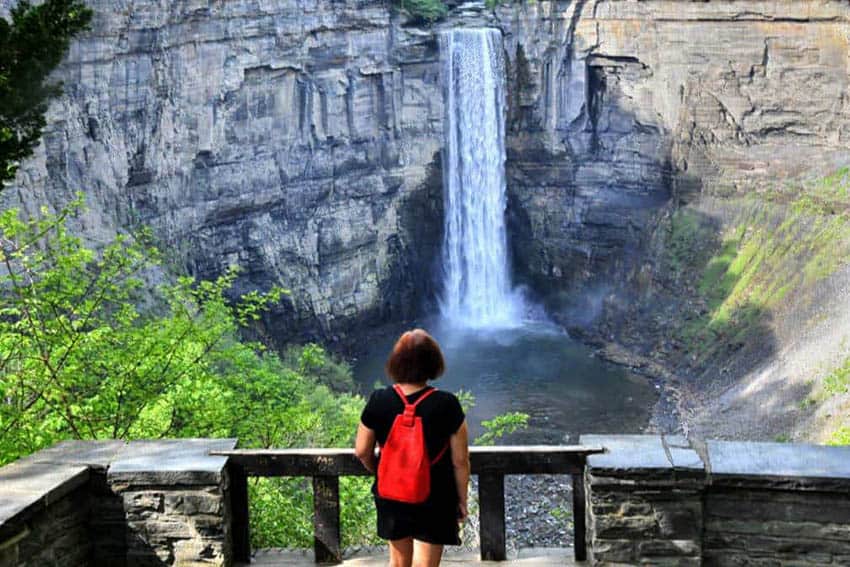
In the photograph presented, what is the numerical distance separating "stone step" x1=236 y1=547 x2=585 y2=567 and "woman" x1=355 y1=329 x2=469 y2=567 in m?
1.40

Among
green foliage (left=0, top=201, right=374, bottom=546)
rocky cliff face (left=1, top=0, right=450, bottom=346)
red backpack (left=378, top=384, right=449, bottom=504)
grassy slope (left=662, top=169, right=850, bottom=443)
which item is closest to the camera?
red backpack (left=378, top=384, right=449, bottom=504)

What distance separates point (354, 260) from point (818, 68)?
57.9 feet

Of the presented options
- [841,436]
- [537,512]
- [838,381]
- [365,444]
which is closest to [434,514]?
[365,444]

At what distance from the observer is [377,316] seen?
44.2 meters

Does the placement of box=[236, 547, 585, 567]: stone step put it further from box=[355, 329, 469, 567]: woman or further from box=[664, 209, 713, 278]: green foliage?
box=[664, 209, 713, 278]: green foliage

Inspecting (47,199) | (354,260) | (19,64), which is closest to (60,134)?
(47,199)

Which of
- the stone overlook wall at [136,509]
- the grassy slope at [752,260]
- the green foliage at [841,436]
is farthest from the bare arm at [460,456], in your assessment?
the grassy slope at [752,260]

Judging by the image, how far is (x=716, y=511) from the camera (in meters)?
8.08

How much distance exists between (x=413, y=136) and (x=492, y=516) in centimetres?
3698

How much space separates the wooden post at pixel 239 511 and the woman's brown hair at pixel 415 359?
205 cm

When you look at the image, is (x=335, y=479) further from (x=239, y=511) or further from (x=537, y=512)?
(x=537, y=512)

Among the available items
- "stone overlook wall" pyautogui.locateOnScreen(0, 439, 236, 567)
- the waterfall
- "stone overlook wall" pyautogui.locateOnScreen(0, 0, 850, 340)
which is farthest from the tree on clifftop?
the waterfall

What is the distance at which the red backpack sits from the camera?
23.0 feet

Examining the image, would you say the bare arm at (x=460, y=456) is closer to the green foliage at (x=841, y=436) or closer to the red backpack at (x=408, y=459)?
the red backpack at (x=408, y=459)
